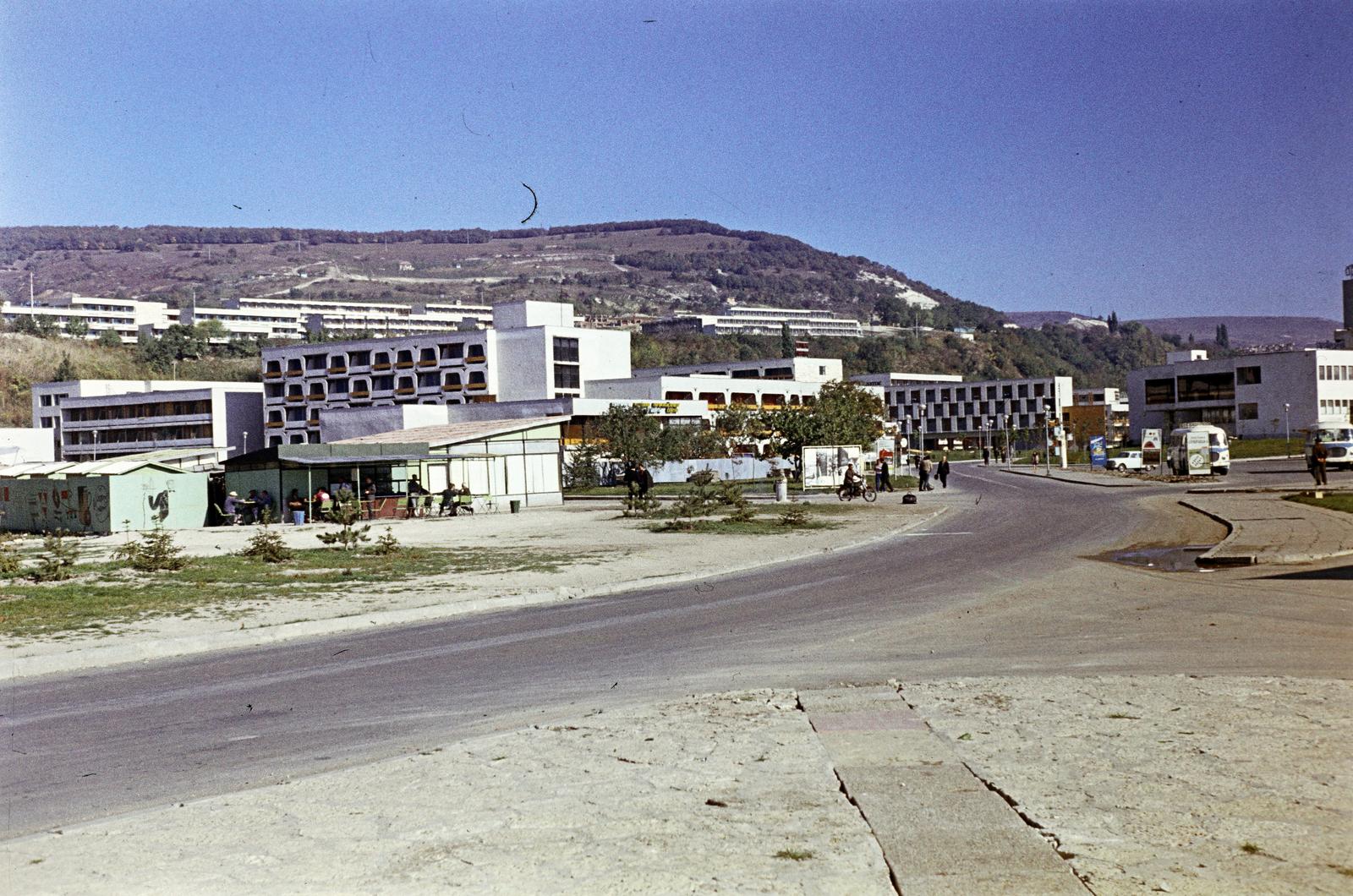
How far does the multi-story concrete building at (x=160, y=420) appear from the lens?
123 metres

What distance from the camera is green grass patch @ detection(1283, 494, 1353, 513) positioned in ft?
104

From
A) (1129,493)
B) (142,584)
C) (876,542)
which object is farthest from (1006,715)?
(1129,493)

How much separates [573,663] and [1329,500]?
29768mm

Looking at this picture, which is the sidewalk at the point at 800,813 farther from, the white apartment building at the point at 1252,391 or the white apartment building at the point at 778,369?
the white apartment building at the point at 778,369

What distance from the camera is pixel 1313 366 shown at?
11706cm

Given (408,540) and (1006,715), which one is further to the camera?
(408,540)

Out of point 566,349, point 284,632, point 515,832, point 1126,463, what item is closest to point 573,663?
point 284,632

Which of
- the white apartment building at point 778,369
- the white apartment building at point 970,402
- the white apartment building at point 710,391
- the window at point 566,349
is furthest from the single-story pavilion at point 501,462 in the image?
the white apartment building at point 970,402

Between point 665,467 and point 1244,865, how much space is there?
77910mm

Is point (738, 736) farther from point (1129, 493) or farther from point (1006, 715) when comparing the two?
point (1129, 493)

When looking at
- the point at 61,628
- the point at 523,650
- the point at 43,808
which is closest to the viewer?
the point at 43,808

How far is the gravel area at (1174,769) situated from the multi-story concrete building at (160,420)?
121301 millimetres

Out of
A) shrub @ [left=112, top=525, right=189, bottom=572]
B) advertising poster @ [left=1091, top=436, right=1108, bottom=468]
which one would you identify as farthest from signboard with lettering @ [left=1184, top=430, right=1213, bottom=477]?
shrub @ [left=112, top=525, right=189, bottom=572]

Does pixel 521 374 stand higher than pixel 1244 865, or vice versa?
pixel 521 374
